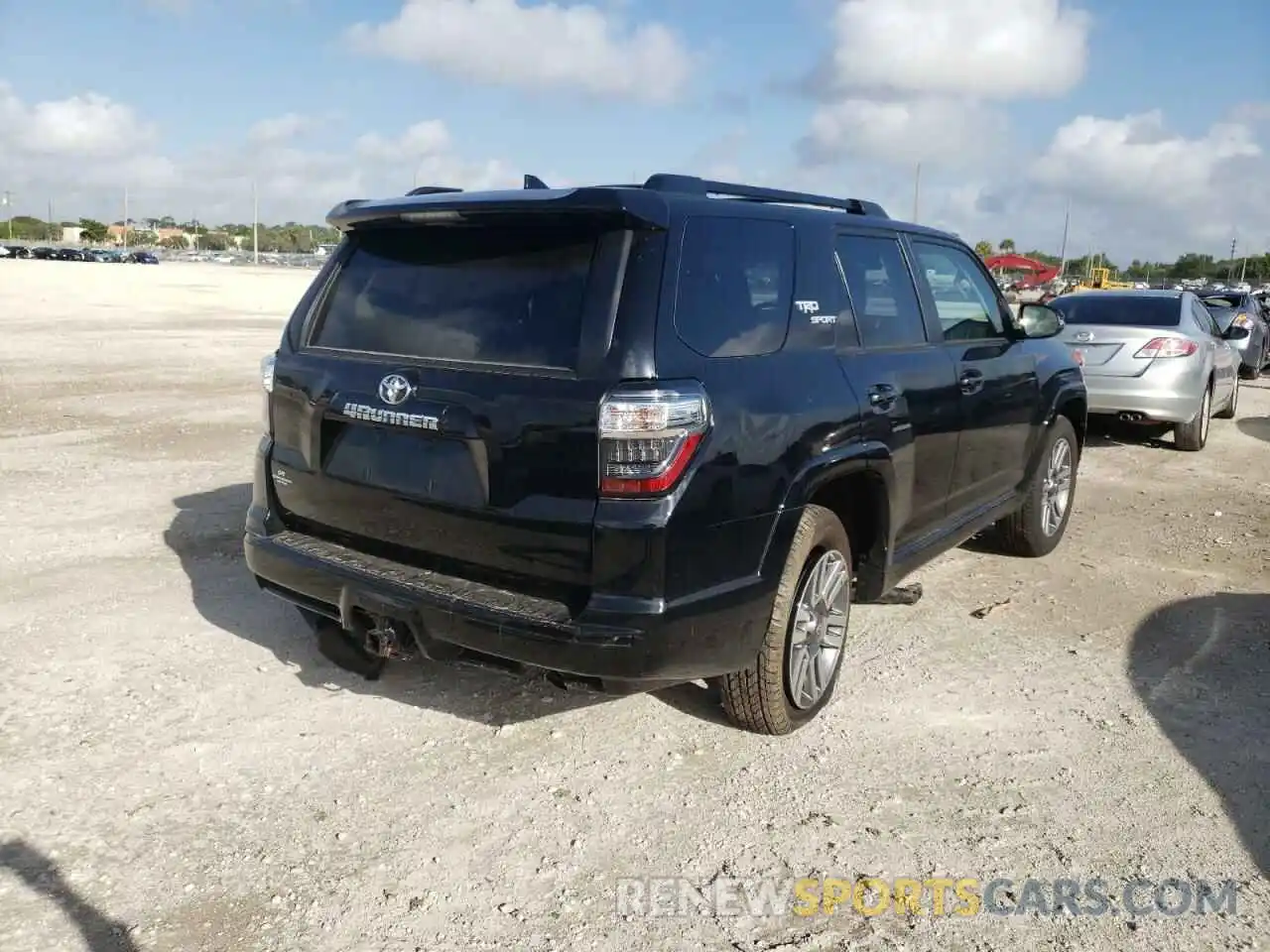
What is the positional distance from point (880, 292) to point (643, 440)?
1782 mm

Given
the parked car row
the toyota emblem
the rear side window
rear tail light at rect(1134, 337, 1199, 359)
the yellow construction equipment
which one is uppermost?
the yellow construction equipment

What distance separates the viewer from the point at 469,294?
343cm

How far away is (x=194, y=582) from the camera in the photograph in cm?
539

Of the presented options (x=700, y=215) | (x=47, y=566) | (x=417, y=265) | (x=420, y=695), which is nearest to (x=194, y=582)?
(x=47, y=566)

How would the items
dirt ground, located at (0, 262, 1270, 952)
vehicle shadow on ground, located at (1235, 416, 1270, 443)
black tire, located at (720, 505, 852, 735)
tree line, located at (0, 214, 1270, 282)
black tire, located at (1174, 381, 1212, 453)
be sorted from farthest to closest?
tree line, located at (0, 214, 1270, 282)
vehicle shadow on ground, located at (1235, 416, 1270, 443)
black tire, located at (1174, 381, 1212, 453)
black tire, located at (720, 505, 852, 735)
dirt ground, located at (0, 262, 1270, 952)

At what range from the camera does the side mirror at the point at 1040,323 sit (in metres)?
5.80

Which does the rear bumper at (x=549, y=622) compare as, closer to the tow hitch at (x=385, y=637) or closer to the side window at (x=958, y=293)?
the tow hitch at (x=385, y=637)

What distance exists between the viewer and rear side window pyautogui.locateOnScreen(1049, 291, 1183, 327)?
9875 millimetres

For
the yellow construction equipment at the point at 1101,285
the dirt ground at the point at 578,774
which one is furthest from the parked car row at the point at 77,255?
the dirt ground at the point at 578,774

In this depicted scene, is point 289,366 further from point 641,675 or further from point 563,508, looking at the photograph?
point 641,675

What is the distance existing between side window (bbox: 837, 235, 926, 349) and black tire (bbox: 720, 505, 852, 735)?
2.71 feet

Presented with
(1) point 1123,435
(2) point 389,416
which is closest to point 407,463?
(2) point 389,416

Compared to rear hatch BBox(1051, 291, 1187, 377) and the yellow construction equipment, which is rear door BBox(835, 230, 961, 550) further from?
the yellow construction equipment

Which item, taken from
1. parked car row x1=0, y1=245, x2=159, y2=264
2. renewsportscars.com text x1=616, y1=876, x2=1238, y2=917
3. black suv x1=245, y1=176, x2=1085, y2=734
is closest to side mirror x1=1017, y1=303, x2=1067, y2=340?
black suv x1=245, y1=176, x2=1085, y2=734
